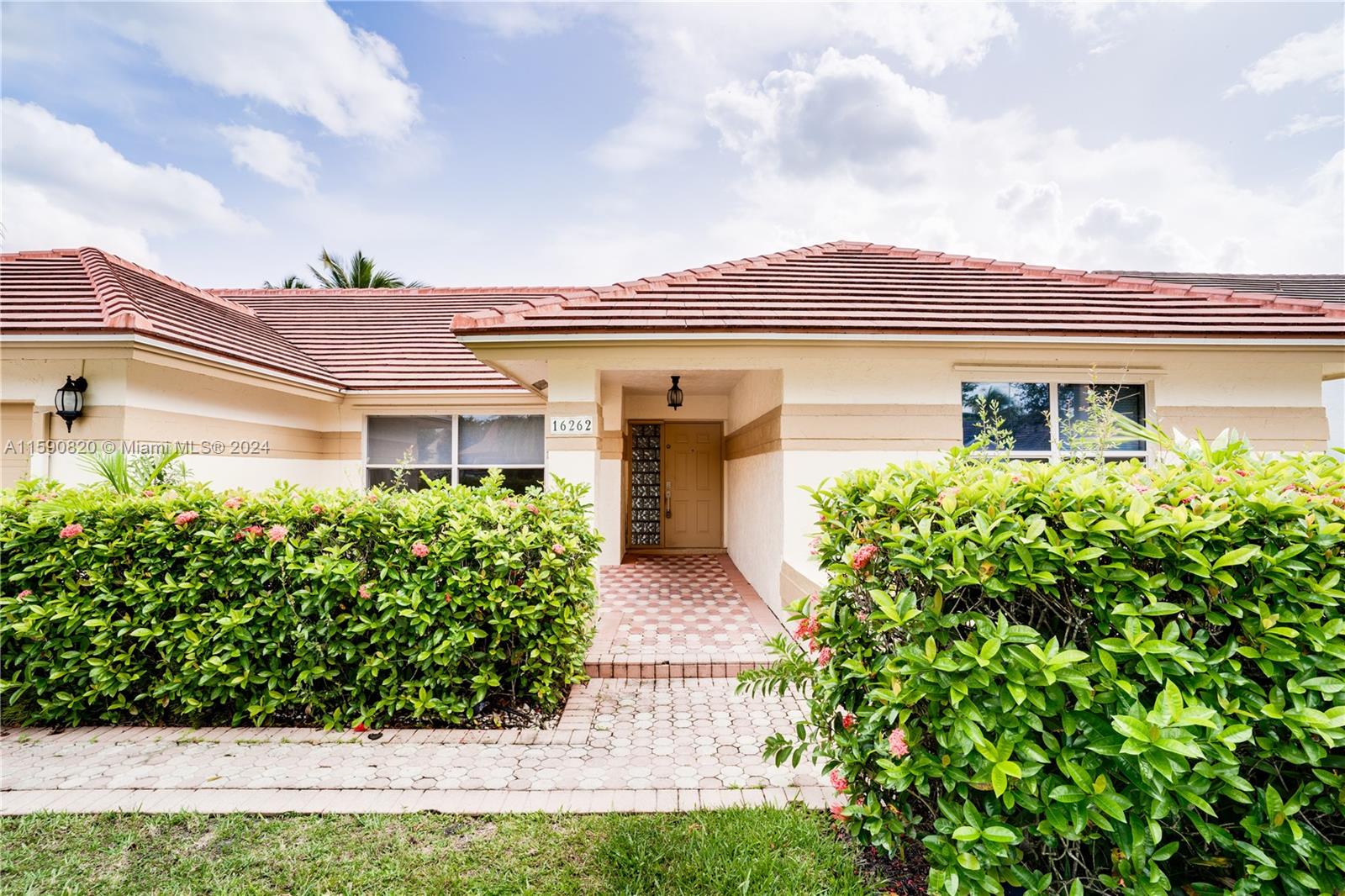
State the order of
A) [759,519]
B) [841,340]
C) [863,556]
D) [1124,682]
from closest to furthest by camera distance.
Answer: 1. [1124,682]
2. [863,556]
3. [841,340]
4. [759,519]

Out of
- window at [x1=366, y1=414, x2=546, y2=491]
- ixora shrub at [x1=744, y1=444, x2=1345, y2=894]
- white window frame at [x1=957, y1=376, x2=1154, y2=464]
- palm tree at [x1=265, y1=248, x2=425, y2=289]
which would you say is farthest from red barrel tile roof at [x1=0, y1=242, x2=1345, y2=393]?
palm tree at [x1=265, y1=248, x2=425, y2=289]

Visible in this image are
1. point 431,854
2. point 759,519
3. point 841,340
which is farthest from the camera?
point 759,519

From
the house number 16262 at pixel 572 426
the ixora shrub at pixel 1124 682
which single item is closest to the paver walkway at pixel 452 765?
the ixora shrub at pixel 1124 682

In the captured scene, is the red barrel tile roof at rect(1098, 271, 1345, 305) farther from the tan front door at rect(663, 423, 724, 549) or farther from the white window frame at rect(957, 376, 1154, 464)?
the tan front door at rect(663, 423, 724, 549)

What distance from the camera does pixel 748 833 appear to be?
2.57 meters

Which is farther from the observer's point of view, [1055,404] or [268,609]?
[1055,404]

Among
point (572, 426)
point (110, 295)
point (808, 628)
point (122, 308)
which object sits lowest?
point (808, 628)

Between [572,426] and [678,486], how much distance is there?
572 cm

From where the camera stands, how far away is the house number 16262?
6.34 metres

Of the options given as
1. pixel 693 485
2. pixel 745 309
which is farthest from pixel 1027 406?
pixel 693 485

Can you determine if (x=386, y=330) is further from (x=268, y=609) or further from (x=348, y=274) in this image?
(x=348, y=274)

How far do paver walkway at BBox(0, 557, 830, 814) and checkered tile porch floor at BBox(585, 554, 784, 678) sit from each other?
9.1 inches

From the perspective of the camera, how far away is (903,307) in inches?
256

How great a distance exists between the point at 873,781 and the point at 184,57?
13760mm
